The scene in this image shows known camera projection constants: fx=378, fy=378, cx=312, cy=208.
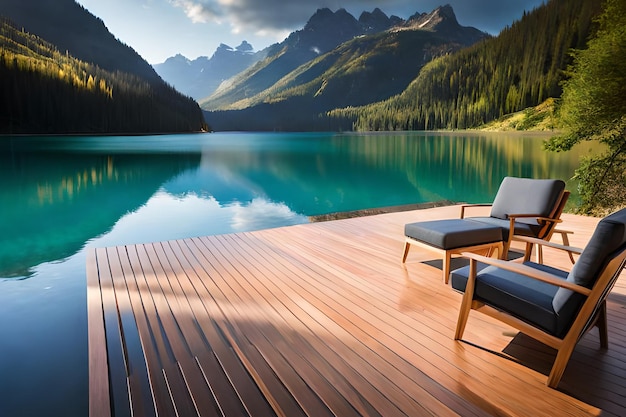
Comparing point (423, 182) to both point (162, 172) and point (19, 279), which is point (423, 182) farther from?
point (19, 279)

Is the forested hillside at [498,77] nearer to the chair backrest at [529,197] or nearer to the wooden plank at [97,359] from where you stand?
the chair backrest at [529,197]

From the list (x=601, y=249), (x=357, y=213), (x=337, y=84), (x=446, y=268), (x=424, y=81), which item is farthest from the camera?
(x=337, y=84)

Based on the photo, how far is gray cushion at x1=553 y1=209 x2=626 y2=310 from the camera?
1.74 metres

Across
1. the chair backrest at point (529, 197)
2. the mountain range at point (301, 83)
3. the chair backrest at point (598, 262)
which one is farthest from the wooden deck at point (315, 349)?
the mountain range at point (301, 83)

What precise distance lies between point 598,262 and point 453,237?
164 centimetres

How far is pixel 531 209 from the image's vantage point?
13.2 feet

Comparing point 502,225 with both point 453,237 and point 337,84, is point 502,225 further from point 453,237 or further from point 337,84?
point 337,84

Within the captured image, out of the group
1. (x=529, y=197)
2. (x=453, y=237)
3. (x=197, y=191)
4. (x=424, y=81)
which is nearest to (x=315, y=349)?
(x=453, y=237)

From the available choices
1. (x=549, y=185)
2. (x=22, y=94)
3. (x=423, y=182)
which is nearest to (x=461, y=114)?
(x=423, y=182)

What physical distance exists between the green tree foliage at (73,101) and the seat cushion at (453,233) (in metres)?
64.6

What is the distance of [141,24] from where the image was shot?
105 metres

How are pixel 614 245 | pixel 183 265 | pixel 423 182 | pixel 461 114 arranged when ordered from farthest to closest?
pixel 461 114, pixel 423 182, pixel 183 265, pixel 614 245

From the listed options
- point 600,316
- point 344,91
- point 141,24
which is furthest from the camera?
point 344,91

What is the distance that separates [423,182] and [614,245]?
15867 mm
